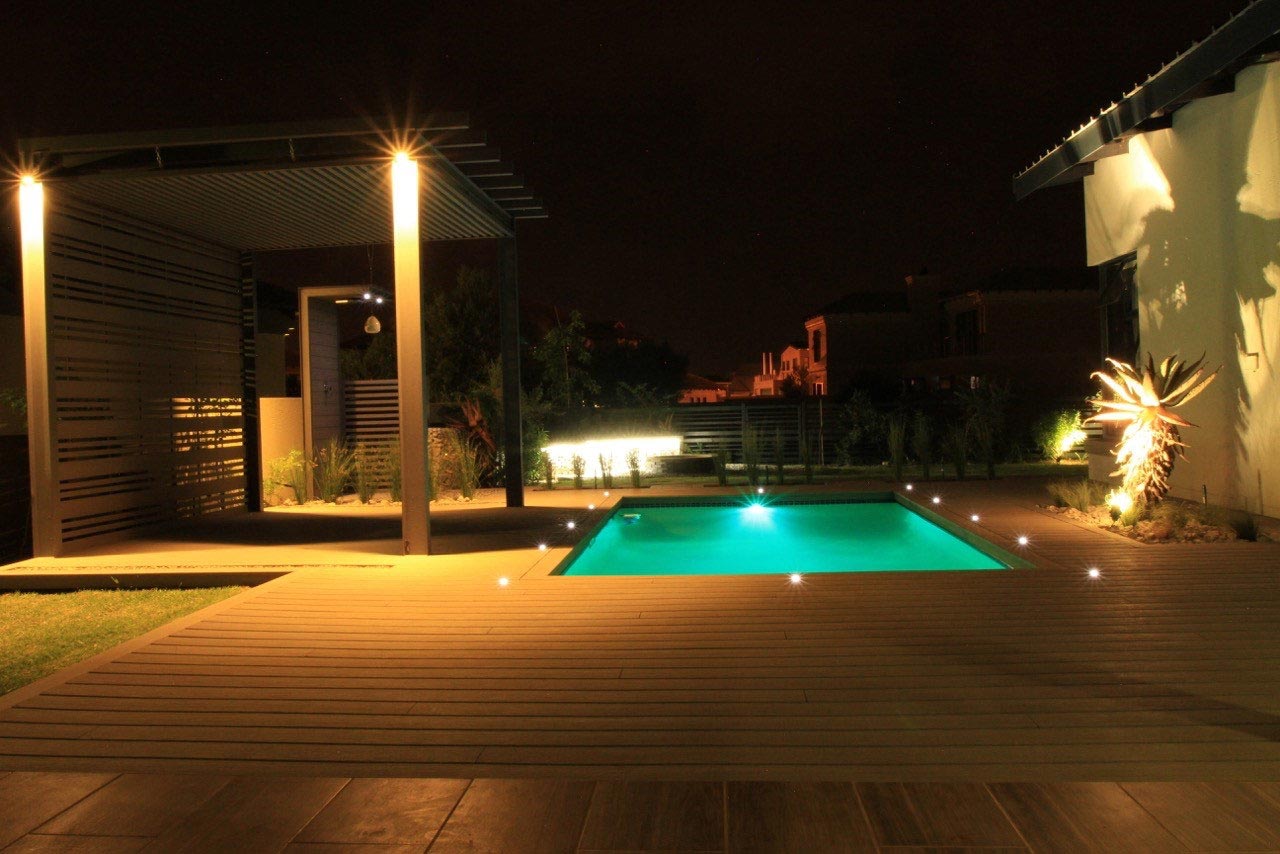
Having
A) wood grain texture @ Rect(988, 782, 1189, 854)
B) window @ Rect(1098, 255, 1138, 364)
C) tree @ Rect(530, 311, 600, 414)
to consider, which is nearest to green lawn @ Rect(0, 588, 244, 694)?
wood grain texture @ Rect(988, 782, 1189, 854)

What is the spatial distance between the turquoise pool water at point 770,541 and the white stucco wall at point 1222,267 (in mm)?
2730

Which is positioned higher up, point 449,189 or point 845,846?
point 449,189

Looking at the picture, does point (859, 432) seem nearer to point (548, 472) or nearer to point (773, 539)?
point (548, 472)

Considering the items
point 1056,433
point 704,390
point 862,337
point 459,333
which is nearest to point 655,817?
point 1056,433

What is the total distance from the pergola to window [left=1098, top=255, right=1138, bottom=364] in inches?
280

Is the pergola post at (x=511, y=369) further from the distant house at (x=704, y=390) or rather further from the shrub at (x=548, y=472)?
the distant house at (x=704, y=390)

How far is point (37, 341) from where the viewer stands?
300 inches

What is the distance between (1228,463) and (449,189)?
7.65 m

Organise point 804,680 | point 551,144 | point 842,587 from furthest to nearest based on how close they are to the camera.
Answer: point 551,144 → point 842,587 → point 804,680

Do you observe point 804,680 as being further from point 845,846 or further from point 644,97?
point 644,97

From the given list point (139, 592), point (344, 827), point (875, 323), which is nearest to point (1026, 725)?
point (344, 827)

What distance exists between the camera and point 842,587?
5883 millimetres

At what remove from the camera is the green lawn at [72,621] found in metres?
5.08

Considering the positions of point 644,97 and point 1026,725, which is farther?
point 644,97
